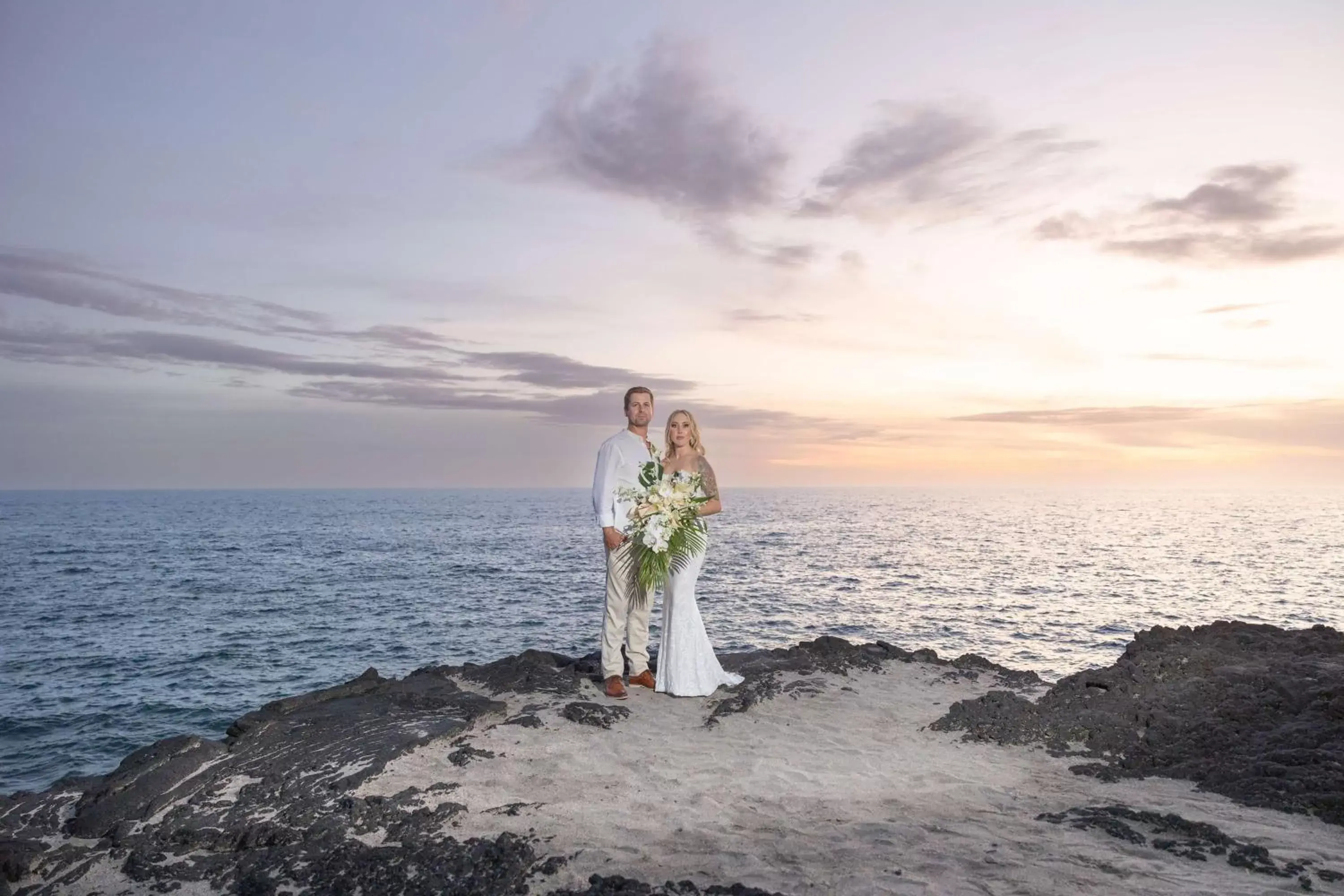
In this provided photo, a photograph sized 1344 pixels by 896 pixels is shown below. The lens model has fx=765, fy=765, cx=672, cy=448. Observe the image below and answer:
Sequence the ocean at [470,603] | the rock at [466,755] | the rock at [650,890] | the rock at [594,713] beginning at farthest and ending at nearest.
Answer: the ocean at [470,603], the rock at [594,713], the rock at [466,755], the rock at [650,890]

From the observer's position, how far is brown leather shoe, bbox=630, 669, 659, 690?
383 inches

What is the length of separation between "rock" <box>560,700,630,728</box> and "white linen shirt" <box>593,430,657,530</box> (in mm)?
2058

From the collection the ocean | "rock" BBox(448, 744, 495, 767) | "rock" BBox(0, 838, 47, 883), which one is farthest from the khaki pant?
the ocean

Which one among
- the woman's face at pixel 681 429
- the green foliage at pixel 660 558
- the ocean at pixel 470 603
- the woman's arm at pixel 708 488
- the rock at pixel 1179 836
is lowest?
the ocean at pixel 470 603

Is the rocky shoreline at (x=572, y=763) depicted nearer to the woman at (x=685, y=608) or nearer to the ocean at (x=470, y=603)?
the woman at (x=685, y=608)

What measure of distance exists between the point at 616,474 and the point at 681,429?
938 millimetres

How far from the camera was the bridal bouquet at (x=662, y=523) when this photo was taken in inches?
348

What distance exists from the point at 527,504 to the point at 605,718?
16799cm

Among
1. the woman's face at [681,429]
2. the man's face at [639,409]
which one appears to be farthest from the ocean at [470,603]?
the man's face at [639,409]

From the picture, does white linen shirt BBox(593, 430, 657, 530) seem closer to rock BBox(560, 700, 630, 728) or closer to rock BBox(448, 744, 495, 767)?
rock BBox(560, 700, 630, 728)

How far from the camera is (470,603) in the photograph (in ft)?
106

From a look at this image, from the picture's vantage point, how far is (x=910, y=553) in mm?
53531

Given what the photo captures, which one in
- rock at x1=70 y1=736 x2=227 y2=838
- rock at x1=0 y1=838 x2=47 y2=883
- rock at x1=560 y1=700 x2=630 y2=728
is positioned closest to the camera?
rock at x1=0 y1=838 x2=47 y2=883

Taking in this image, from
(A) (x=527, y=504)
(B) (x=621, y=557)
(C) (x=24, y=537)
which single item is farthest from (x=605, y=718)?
(A) (x=527, y=504)
